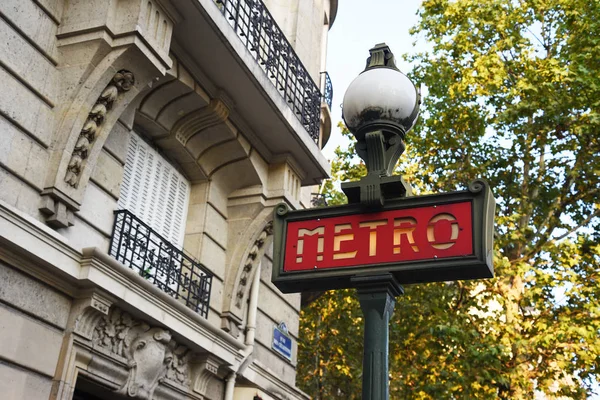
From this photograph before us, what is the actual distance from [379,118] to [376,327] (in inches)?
47.7

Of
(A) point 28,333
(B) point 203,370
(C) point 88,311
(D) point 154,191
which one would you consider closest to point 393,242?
(A) point 28,333

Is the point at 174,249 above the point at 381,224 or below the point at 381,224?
above

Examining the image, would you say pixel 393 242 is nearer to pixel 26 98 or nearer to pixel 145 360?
pixel 26 98

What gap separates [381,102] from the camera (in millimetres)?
4188

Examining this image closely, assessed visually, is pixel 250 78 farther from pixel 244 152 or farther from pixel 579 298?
pixel 579 298

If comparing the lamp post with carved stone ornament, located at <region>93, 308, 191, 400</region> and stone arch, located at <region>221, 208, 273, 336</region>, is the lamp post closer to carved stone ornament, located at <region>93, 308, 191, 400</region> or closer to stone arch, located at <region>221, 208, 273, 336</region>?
carved stone ornament, located at <region>93, 308, 191, 400</region>

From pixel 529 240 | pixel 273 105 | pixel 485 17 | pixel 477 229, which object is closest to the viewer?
pixel 477 229

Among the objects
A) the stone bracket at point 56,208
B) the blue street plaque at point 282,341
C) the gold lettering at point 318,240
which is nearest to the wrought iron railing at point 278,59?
the blue street plaque at point 282,341

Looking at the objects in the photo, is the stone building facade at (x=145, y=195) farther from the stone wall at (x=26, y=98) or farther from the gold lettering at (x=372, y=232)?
the gold lettering at (x=372, y=232)

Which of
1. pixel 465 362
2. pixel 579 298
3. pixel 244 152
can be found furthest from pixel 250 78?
pixel 579 298

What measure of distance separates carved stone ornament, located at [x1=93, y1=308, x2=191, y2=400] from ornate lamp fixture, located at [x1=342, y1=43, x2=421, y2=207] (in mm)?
4019

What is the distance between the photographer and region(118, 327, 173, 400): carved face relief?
7582mm

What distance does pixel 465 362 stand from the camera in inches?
571

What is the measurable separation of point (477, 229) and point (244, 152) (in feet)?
21.6
